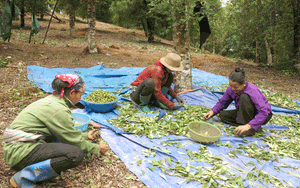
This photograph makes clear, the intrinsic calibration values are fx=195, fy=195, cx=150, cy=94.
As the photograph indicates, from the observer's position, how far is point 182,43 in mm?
4648

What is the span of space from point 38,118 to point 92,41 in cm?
724

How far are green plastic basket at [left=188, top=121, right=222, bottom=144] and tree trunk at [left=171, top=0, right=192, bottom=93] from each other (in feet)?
6.17

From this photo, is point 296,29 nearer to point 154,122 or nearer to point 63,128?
point 154,122

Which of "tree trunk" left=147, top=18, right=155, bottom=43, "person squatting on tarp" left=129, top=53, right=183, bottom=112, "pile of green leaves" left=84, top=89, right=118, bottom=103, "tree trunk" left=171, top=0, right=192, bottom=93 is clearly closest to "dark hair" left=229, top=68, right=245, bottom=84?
"person squatting on tarp" left=129, top=53, right=183, bottom=112

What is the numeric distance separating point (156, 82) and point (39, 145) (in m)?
2.15

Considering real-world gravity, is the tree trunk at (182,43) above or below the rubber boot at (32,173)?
above

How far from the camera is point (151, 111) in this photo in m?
3.72

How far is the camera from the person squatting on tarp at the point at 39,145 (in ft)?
5.60

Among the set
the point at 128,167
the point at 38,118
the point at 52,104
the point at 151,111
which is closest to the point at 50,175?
the point at 38,118

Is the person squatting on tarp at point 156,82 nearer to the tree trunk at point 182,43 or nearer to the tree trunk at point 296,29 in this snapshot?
the tree trunk at point 182,43

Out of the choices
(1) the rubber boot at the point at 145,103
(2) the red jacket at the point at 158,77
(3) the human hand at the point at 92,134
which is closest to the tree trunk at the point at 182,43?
(2) the red jacket at the point at 158,77

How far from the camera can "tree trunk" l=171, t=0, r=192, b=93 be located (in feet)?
14.7

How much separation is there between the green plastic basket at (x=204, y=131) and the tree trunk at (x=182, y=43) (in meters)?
1.88

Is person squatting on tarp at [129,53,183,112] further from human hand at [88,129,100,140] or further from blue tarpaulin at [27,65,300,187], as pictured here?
human hand at [88,129,100,140]
